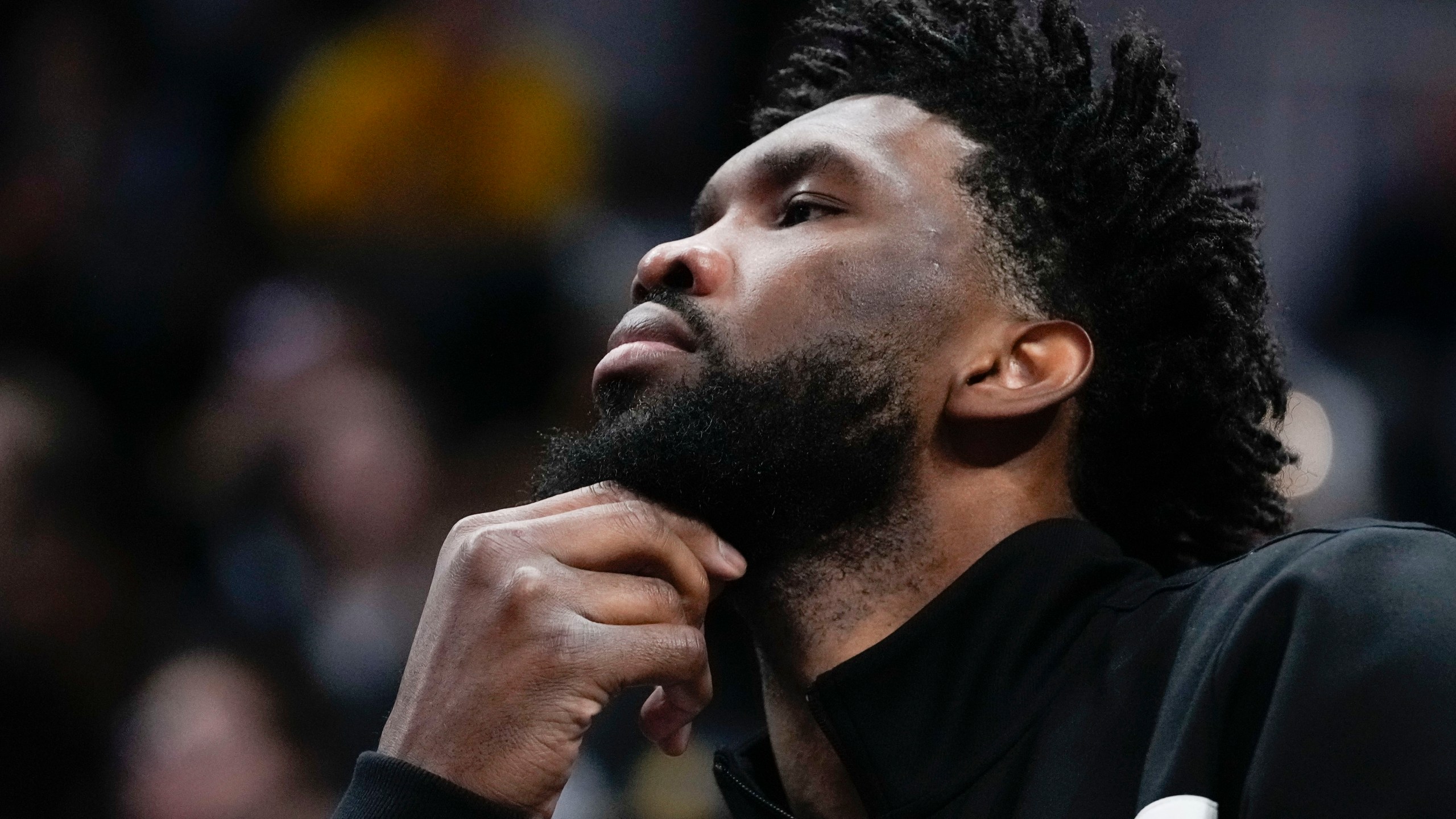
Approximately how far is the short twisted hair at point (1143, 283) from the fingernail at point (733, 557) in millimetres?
633

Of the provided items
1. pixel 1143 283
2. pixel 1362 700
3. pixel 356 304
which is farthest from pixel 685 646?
pixel 356 304

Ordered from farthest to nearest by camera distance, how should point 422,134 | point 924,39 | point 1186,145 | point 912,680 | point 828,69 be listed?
point 422,134
point 828,69
point 924,39
point 1186,145
point 912,680

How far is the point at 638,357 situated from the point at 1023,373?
61cm

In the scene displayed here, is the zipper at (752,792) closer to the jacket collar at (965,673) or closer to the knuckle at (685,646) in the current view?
the jacket collar at (965,673)

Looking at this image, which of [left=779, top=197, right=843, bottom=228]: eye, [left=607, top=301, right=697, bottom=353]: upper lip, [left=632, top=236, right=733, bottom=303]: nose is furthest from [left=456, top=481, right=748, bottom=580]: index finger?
[left=779, top=197, right=843, bottom=228]: eye

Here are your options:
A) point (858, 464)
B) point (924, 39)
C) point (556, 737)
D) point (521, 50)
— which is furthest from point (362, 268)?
point (556, 737)

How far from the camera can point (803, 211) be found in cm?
228

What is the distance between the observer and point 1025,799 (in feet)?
5.64

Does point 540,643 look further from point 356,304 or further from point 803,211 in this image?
point 356,304

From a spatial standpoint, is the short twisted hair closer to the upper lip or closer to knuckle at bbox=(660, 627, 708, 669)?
the upper lip

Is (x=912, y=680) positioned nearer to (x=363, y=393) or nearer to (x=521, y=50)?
(x=363, y=393)

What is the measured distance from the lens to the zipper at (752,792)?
203 centimetres

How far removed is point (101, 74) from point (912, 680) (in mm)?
3442

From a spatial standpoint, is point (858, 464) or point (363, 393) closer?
point (858, 464)
